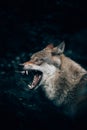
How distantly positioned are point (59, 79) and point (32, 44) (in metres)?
3.55

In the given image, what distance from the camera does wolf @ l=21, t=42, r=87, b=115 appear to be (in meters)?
9.16

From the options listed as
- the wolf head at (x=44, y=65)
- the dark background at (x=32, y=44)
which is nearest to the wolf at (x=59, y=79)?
the wolf head at (x=44, y=65)

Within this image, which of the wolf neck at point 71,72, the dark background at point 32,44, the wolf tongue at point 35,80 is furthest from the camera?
the dark background at point 32,44

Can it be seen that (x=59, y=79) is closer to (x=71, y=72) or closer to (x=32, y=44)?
(x=71, y=72)

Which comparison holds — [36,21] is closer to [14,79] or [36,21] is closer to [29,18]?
[29,18]

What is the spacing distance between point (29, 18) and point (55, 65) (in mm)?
5016

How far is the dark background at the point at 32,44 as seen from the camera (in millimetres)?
9508

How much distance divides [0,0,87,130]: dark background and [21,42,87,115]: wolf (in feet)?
1.02

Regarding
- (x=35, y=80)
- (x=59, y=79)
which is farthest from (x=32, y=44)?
(x=35, y=80)

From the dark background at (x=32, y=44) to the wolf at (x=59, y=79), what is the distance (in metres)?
0.31

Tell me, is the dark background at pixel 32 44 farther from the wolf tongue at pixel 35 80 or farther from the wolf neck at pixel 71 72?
the wolf neck at pixel 71 72

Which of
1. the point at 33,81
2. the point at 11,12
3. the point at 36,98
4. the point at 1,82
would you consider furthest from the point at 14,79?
the point at 11,12

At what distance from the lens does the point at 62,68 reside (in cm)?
933

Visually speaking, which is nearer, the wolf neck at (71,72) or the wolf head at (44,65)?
the wolf head at (44,65)
